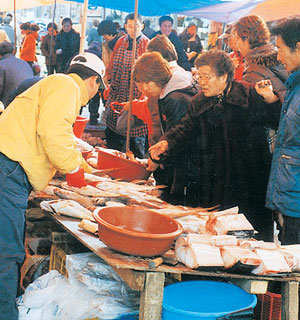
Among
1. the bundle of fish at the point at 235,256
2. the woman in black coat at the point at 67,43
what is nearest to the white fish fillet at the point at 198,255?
the bundle of fish at the point at 235,256

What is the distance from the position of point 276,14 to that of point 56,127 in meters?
7.38

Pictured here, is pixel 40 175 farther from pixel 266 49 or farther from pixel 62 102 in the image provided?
pixel 266 49

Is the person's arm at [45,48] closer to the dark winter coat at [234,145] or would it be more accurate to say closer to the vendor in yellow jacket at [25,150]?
the dark winter coat at [234,145]

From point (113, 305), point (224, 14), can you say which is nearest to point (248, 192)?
point (113, 305)

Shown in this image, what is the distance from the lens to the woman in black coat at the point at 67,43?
14.2 meters

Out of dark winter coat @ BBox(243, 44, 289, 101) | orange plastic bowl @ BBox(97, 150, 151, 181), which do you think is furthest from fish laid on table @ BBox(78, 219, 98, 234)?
dark winter coat @ BBox(243, 44, 289, 101)

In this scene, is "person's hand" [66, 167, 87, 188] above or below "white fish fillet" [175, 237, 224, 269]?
above

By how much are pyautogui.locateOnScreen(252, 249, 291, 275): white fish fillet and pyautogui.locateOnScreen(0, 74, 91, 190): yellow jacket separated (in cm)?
147

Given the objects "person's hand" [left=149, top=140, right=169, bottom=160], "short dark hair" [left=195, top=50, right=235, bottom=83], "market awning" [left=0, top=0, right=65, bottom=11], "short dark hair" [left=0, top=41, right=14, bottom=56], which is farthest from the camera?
"market awning" [left=0, top=0, right=65, bottom=11]

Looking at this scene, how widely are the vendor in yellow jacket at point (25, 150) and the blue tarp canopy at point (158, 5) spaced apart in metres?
7.95

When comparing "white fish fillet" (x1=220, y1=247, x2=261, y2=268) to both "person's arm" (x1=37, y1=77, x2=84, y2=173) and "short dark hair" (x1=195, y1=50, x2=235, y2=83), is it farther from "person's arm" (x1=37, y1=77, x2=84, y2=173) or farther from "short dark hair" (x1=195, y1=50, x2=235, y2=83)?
"short dark hair" (x1=195, y1=50, x2=235, y2=83)

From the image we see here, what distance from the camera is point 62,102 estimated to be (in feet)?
11.2

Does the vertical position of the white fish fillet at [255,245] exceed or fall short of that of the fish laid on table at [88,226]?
it exceeds it

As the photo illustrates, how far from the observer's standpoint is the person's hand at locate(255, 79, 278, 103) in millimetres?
4418
